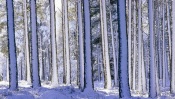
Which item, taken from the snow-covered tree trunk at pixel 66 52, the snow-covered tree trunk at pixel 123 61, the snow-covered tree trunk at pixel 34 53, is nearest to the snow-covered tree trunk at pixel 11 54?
the snow-covered tree trunk at pixel 34 53

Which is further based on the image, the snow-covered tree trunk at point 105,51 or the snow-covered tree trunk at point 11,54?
the snow-covered tree trunk at point 105,51

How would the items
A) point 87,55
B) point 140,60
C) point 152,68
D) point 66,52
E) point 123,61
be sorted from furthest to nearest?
point 140,60 → point 66,52 → point 152,68 → point 87,55 → point 123,61

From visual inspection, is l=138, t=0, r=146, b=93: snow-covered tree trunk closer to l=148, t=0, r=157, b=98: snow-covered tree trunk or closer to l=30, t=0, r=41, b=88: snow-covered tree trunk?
l=148, t=0, r=157, b=98: snow-covered tree trunk

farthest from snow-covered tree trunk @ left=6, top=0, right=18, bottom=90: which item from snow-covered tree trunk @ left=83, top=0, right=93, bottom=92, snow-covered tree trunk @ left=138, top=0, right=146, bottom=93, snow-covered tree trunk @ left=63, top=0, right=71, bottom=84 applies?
snow-covered tree trunk @ left=138, top=0, right=146, bottom=93

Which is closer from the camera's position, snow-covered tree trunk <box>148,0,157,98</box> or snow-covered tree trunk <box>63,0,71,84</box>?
snow-covered tree trunk <box>148,0,157,98</box>

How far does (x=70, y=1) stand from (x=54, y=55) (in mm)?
8640

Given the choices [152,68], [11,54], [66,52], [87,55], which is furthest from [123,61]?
[66,52]

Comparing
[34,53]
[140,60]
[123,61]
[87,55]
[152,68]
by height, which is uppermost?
[34,53]

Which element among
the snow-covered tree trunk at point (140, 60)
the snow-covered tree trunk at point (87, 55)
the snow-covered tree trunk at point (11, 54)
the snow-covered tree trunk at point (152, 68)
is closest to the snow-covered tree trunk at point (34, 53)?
the snow-covered tree trunk at point (11, 54)

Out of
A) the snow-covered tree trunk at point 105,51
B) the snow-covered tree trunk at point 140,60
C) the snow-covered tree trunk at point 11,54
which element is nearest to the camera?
the snow-covered tree trunk at point 11,54

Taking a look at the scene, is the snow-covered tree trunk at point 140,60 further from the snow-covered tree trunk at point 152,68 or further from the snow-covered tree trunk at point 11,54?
the snow-covered tree trunk at point 11,54

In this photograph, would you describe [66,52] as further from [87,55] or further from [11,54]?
[11,54]

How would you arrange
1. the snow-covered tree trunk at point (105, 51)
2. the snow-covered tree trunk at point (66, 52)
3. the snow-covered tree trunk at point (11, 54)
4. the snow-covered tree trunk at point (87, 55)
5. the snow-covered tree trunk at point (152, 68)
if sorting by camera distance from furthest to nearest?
the snow-covered tree trunk at point (66, 52) → the snow-covered tree trunk at point (105, 51) → the snow-covered tree trunk at point (152, 68) → the snow-covered tree trunk at point (87, 55) → the snow-covered tree trunk at point (11, 54)

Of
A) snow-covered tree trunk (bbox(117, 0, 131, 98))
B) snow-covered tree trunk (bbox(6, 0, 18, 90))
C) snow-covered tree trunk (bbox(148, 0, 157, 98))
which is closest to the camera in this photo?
snow-covered tree trunk (bbox(117, 0, 131, 98))
